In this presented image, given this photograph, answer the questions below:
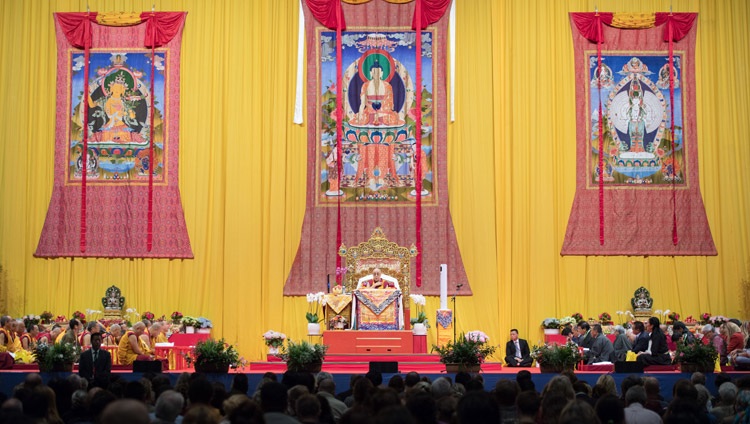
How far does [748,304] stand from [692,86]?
402cm

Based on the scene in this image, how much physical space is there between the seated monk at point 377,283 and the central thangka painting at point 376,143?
224cm

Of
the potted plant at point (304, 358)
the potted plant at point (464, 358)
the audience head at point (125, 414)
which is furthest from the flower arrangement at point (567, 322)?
the audience head at point (125, 414)

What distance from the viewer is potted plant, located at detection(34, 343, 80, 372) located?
35.5 feet

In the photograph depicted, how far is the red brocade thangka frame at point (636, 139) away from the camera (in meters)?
17.1

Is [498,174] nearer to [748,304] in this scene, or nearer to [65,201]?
[748,304]

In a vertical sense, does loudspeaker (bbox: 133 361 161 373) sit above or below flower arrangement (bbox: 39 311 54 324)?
below

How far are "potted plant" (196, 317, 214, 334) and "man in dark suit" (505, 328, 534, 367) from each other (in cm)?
500

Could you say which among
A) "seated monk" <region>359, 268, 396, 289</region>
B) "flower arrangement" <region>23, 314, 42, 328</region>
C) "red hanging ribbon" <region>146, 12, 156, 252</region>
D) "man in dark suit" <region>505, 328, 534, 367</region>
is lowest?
"man in dark suit" <region>505, 328, 534, 367</region>

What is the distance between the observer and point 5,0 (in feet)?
57.9

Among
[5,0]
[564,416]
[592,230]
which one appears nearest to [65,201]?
[5,0]

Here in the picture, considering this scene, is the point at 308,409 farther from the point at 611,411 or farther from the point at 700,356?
the point at 700,356

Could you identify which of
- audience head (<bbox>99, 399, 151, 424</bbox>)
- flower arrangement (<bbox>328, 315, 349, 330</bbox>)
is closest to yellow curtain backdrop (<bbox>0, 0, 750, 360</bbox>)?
flower arrangement (<bbox>328, 315, 349, 330</bbox>)

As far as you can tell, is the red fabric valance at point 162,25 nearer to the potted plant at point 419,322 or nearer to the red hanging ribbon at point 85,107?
the red hanging ribbon at point 85,107

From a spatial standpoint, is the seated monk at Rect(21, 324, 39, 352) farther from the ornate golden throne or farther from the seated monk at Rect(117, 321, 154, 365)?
the ornate golden throne
